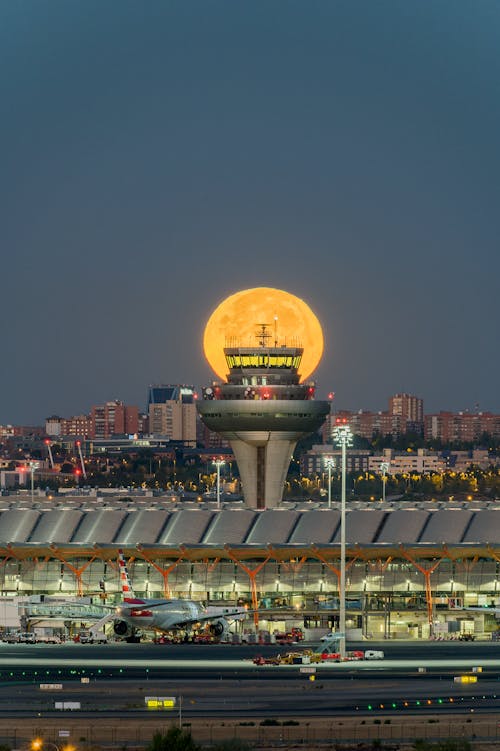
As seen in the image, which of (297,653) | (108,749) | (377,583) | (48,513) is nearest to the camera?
(108,749)

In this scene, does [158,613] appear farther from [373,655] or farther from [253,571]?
[373,655]

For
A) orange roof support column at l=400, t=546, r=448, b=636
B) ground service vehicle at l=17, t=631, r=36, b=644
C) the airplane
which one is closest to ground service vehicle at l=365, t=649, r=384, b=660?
the airplane

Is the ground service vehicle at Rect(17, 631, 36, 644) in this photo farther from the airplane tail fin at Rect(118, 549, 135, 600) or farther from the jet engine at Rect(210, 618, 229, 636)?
the jet engine at Rect(210, 618, 229, 636)

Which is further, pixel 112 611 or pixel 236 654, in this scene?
pixel 112 611

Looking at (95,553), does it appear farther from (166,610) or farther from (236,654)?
(236,654)

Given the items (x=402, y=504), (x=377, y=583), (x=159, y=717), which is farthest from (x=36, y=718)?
(x=402, y=504)

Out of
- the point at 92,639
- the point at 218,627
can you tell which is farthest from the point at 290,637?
the point at 92,639

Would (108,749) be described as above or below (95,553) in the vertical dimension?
below
